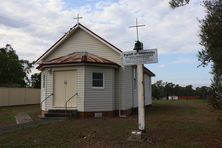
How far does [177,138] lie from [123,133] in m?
2.17

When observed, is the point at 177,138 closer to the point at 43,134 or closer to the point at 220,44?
the point at 220,44

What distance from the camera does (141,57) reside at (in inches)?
556

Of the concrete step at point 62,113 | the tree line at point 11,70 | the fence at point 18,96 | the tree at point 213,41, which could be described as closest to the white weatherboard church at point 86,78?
the concrete step at point 62,113

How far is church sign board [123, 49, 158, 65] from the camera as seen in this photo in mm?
13914

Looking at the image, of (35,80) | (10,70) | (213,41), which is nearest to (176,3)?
(213,41)

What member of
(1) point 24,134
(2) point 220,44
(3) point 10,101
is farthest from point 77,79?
(3) point 10,101

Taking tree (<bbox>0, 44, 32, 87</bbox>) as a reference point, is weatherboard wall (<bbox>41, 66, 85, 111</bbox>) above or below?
below

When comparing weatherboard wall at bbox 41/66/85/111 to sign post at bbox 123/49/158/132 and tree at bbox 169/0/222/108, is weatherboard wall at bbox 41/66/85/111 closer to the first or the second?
sign post at bbox 123/49/158/132

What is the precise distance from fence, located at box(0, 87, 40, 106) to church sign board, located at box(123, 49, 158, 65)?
26234 millimetres

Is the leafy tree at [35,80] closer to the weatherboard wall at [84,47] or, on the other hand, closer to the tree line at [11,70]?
the tree line at [11,70]

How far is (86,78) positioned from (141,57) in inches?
349

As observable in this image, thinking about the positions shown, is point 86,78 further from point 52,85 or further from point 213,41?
point 213,41

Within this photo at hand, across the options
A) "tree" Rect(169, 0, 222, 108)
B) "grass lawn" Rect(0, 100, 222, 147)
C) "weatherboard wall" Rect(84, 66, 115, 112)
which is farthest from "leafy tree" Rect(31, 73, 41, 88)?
"tree" Rect(169, 0, 222, 108)

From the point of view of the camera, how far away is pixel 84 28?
2525 centimetres
